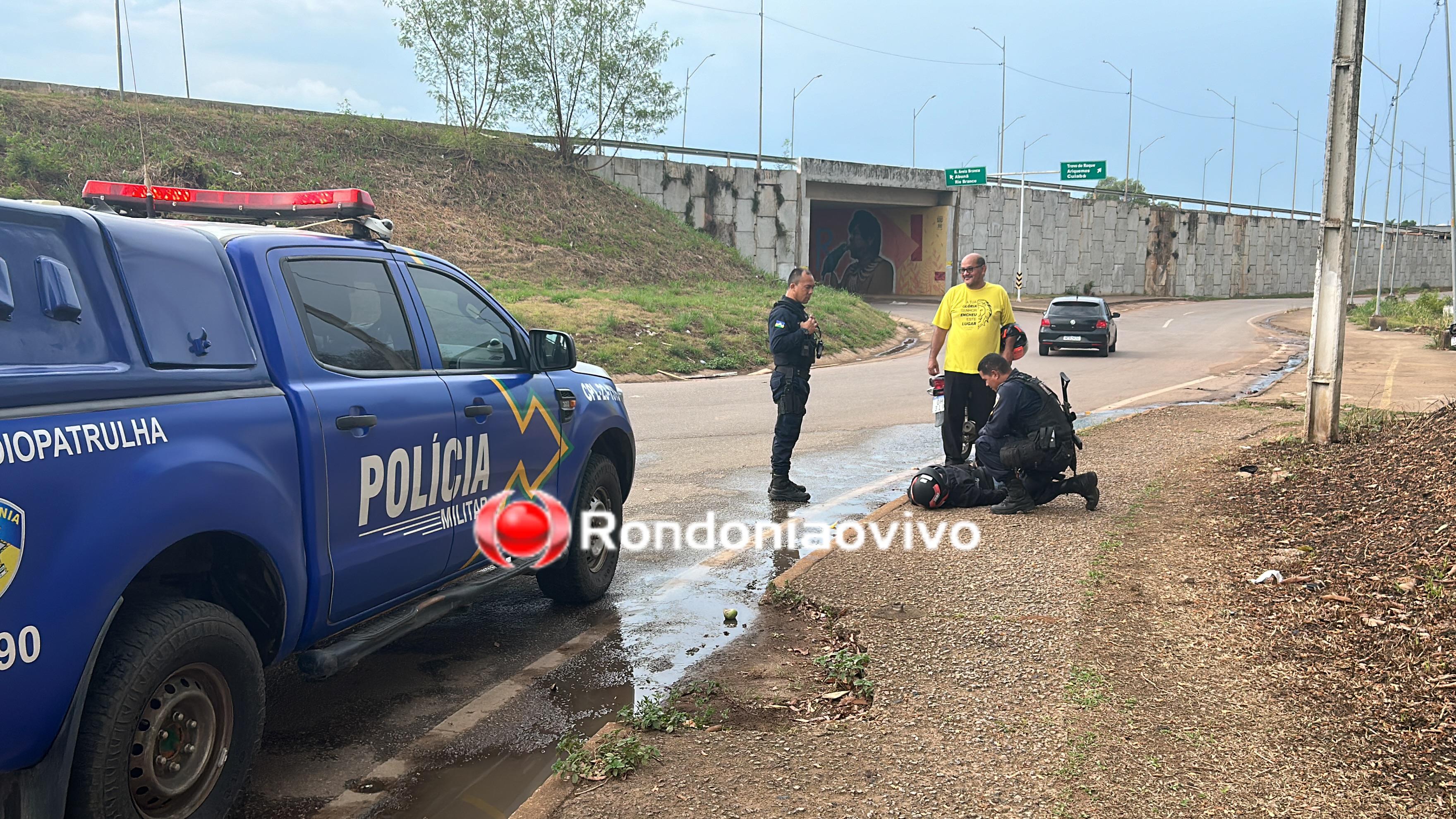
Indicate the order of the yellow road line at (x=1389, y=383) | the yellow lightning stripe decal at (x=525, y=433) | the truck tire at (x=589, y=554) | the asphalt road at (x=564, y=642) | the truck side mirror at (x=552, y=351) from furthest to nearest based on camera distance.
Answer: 1. the yellow road line at (x=1389, y=383)
2. the truck tire at (x=589, y=554)
3. the truck side mirror at (x=552, y=351)
4. the yellow lightning stripe decal at (x=525, y=433)
5. the asphalt road at (x=564, y=642)

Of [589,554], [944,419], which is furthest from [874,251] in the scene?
[589,554]

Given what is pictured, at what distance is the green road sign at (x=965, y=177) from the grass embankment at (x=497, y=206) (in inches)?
564

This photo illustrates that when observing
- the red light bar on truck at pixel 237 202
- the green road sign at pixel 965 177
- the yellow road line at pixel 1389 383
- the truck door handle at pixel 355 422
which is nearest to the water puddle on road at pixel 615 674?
the truck door handle at pixel 355 422

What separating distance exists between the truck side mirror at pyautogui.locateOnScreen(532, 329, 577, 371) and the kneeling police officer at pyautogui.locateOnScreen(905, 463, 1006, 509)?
335 cm

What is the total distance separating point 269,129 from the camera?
3353cm

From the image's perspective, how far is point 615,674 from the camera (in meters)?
4.81

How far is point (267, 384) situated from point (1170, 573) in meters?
A: 4.73

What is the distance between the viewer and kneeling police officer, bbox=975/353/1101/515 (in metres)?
7.51

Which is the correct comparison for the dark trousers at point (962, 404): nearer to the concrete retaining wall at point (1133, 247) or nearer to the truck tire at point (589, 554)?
the truck tire at point (589, 554)

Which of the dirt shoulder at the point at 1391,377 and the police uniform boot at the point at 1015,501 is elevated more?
the police uniform boot at the point at 1015,501

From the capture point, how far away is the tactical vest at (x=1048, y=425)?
7.45 metres

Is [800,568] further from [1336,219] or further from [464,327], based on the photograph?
[1336,219]

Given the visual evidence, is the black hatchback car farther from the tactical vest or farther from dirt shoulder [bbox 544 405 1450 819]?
dirt shoulder [bbox 544 405 1450 819]

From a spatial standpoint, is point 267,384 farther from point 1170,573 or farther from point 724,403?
point 724,403
